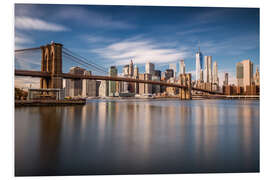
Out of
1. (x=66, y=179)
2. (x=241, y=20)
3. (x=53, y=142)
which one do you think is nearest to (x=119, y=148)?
(x=66, y=179)

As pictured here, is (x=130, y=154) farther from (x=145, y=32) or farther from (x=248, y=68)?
(x=248, y=68)

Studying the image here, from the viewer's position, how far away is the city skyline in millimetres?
3740

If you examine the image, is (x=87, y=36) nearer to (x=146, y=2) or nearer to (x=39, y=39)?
(x=39, y=39)

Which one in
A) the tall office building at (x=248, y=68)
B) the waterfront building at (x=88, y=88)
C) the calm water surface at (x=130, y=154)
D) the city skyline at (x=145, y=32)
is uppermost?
the city skyline at (x=145, y=32)

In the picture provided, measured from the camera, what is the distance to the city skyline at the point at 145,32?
3.74 meters

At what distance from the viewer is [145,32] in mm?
4660

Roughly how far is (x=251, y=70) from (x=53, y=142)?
4.68m

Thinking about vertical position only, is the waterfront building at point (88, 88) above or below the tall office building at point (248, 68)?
below

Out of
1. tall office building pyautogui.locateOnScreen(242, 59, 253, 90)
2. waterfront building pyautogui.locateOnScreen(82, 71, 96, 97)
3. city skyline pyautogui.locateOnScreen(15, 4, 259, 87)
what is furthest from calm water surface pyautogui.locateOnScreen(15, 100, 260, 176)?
waterfront building pyautogui.locateOnScreen(82, 71, 96, 97)

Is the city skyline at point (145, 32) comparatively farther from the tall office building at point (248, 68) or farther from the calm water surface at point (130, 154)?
the calm water surface at point (130, 154)

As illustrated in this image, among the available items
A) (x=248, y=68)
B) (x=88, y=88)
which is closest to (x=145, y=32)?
(x=248, y=68)

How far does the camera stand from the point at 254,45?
4.11 m

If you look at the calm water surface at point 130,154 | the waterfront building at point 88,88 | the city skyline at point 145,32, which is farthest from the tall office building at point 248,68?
the waterfront building at point 88,88
